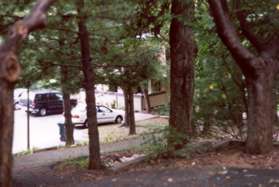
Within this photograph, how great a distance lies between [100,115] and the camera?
3406cm

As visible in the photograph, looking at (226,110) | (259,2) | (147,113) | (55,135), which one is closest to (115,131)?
(55,135)

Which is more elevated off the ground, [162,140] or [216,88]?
[216,88]

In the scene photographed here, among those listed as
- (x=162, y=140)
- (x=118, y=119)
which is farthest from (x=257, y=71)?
(x=118, y=119)

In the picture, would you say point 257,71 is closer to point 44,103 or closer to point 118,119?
point 118,119

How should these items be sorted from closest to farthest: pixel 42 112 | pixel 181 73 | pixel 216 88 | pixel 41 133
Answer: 1. pixel 216 88
2. pixel 181 73
3. pixel 41 133
4. pixel 42 112

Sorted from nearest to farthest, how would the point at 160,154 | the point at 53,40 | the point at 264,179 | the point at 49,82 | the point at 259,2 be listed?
the point at 264,179 < the point at 259,2 < the point at 160,154 < the point at 53,40 < the point at 49,82

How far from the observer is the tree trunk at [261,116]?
7.63m

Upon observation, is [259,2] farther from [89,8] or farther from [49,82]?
[49,82]

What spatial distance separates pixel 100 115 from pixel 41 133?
4566 millimetres

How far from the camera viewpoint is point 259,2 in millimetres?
7680

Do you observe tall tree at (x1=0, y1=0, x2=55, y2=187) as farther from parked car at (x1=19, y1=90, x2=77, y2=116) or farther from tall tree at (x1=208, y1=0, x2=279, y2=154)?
parked car at (x1=19, y1=90, x2=77, y2=116)

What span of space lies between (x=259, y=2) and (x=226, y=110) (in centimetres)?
264

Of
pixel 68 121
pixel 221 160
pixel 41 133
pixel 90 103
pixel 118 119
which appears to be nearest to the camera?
pixel 221 160

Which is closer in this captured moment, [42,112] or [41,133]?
[41,133]
